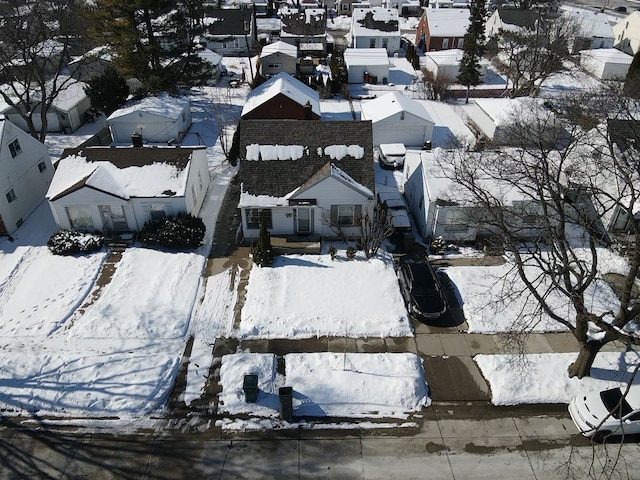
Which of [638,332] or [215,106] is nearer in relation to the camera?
[638,332]

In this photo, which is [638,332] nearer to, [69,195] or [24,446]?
[24,446]

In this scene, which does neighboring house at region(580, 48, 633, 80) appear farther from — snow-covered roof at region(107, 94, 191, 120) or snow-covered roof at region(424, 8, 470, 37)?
snow-covered roof at region(107, 94, 191, 120)

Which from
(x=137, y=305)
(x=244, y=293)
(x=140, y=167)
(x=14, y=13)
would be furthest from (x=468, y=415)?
(x=14, y=13)

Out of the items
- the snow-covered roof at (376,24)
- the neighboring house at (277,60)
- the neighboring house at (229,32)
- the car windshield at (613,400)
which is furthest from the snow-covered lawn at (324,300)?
the snow-covered roof at (376,24)

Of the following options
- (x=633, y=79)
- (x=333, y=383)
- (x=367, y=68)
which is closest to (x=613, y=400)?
(x=333, y=383)

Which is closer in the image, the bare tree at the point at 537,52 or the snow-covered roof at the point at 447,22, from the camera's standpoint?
the bare tree at the point at 537,52

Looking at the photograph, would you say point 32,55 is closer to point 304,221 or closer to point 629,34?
point 304,221

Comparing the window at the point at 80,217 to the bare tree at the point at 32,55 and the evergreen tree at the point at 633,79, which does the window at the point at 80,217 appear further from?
the evergreen tree at the point at 633,79
